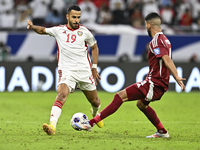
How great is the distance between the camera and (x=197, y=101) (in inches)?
478

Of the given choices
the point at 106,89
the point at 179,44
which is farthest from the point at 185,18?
the point at 106,89

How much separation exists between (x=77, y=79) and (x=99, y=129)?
1.08 meters

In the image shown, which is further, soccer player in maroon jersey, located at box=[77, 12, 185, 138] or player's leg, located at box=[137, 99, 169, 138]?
player's leg, located at box=[137, 99, 169, 138]

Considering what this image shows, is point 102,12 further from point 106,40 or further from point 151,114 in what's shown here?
point 151,114

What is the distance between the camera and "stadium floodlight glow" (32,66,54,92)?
Result: 14.3 metres

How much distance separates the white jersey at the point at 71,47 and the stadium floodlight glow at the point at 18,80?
7786 mm

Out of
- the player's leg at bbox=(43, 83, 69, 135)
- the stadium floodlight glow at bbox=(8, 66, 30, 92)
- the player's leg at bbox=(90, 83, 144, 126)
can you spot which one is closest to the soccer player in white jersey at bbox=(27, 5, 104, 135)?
the player's leg at bbox=(43, 83, 69, 135)

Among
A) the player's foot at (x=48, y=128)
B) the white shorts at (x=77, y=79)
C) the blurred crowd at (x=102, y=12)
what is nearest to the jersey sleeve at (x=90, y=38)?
the white shorts at (x=77, y=79)

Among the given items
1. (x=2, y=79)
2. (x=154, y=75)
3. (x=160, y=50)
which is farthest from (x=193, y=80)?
(x=160, y=50)

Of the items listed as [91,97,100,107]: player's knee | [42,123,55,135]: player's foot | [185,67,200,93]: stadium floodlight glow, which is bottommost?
[185,67,200,93]: stadium floodlight glow

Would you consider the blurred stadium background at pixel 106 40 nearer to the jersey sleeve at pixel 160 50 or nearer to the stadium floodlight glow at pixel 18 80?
the stadium floodlight glow at pixel 18 80

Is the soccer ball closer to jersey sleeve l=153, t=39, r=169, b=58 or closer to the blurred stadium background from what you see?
jersey sleeve l=153, t=39, r=169, b=58

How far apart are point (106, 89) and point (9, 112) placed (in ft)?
17.9

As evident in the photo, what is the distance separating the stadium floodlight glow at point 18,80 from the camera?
46.4 ft
